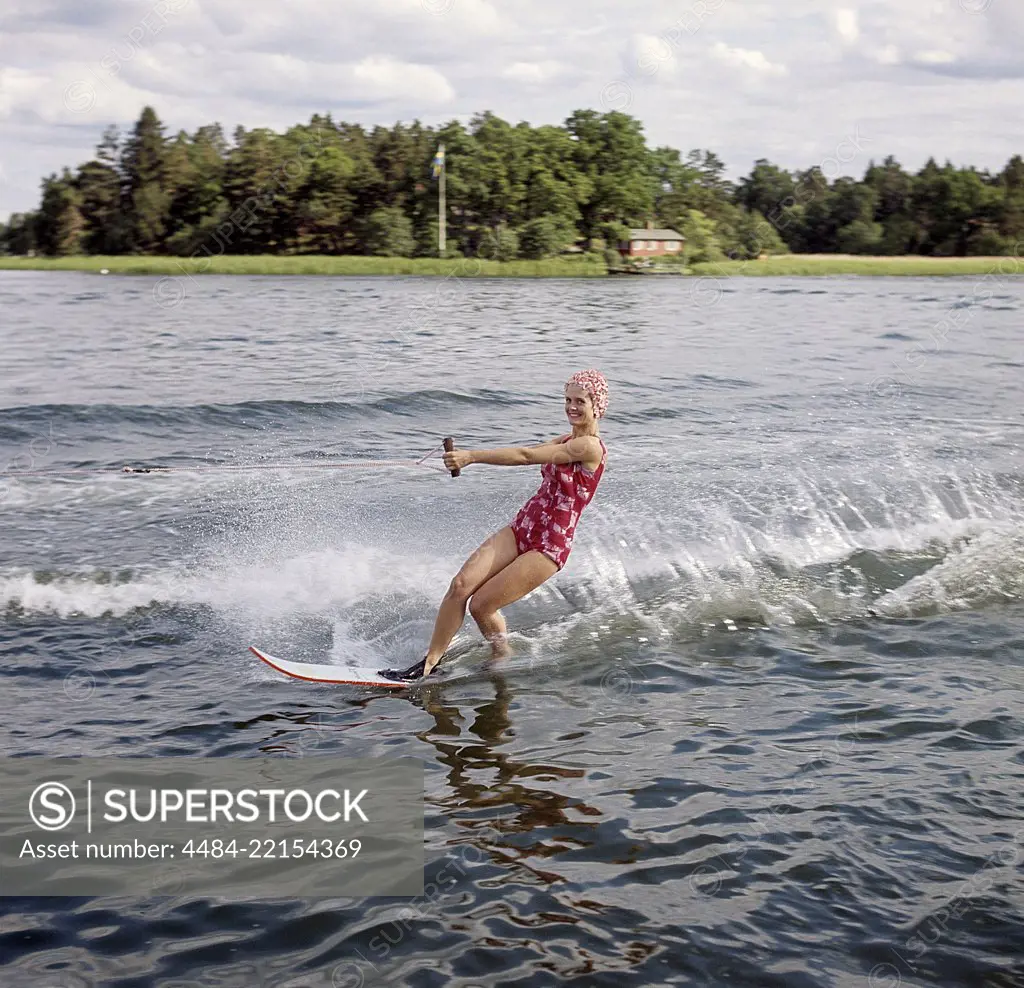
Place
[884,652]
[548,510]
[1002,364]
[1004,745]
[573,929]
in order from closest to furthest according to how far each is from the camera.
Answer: [573,929] → [1004,745] → [548,510] → [884,652] → [1002,364]

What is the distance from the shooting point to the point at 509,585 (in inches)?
308

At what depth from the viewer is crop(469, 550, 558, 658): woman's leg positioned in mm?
7773

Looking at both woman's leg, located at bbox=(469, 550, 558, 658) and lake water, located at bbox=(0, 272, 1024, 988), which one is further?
woman's leg, located at bbox=(469, 550, 558, 658)

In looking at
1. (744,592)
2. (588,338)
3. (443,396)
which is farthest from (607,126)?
(744,592)

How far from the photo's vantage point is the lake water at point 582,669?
4926 millimetres

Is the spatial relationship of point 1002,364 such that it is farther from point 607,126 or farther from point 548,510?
point 607,126

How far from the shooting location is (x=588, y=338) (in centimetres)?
3098

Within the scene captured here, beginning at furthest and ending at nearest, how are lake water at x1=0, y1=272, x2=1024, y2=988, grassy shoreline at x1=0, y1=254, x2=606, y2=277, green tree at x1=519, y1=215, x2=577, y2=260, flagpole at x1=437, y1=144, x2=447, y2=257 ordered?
flagpole at x1=437, y1=144, x2=447, y2=257
green tree at x1=519, y1=215, x2=577, y2=260
grassy shoreline at x1=0, y1=254, x2=606, y2=277
lake water at x1=0, y1=272, x2=1024, y2=988

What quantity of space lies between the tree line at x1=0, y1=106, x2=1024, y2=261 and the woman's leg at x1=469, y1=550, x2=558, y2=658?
7919cm

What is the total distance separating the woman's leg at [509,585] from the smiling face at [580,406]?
99 centimetres

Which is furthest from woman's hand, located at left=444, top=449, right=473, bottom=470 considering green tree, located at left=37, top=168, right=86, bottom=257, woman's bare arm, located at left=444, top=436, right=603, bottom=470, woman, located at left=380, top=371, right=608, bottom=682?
green tree, located at left=37, top=168, right=86, bottom=257

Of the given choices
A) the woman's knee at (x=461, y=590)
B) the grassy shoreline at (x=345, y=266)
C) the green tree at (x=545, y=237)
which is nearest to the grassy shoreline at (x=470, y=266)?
the grassy shoreline at (x=345, y=266)

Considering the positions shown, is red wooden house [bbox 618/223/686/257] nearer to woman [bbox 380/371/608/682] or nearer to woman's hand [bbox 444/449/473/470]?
woman [bbox 380/371/608/682]

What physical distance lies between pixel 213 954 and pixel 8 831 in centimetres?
163
